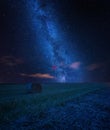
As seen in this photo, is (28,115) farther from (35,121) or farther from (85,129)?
(85,129)

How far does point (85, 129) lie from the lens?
32.8 ft

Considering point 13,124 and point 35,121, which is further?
point 35,121

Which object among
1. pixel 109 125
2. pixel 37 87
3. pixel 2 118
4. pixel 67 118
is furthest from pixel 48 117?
pixel 37 87

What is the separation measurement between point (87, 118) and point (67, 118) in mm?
1333

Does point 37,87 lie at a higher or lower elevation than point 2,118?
higher

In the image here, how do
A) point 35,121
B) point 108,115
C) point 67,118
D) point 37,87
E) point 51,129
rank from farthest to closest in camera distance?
point 37,87
point 108,115
point 67,118
point 35,121
point 51,129

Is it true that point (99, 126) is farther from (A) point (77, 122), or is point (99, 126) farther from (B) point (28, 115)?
(B) point (28, 115)

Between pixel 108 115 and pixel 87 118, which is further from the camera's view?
pixel 108 115

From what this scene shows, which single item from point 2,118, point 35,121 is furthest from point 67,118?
point 2,118

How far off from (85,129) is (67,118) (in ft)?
8.07

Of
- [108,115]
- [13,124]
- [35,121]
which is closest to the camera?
[13,124]

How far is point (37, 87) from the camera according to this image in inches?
1371

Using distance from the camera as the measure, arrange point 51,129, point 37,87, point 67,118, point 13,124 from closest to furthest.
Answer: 1. point 51,129
2. point 13,124
3. point 67,118
4. point 37,87

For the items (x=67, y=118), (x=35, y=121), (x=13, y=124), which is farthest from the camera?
(x=67, y=118)
